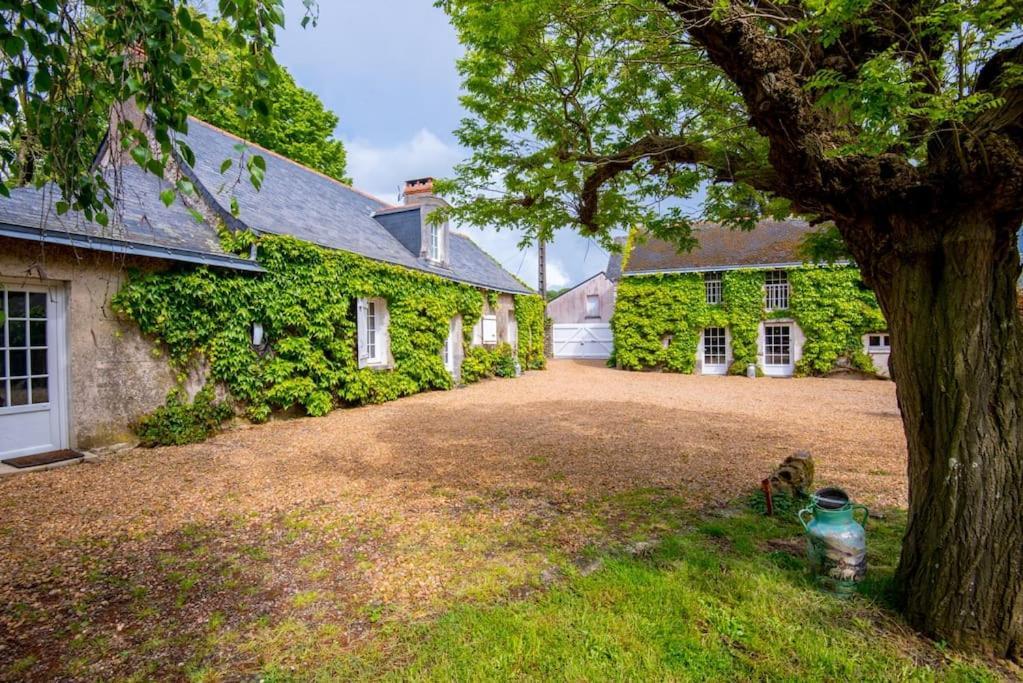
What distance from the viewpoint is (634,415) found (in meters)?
10.3

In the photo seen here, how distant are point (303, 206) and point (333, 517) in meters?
9.85

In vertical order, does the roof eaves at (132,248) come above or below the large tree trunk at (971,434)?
above

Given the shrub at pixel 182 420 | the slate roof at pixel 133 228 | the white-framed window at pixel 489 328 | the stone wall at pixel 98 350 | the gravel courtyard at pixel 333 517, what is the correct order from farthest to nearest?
the white-framed window at pixel 489 328
the shrub at pixel 182 420
the stone wall at pixel 98 350
the slate roof at pixel 133 228
the gravel courtyard at pixel 333 517

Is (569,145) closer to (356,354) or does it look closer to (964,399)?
(964,399)

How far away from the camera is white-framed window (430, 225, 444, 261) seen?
1548cm

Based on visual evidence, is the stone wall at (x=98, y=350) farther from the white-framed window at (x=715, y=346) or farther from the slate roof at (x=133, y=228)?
the white-framed window at (x=715, y=346)

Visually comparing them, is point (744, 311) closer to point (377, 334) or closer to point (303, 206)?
point (377, 334)

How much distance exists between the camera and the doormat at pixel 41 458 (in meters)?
6.36

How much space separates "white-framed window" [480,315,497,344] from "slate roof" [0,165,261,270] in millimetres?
8789

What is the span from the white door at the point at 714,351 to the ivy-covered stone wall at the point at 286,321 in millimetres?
11828

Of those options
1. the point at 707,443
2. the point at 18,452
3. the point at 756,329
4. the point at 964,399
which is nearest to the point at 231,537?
the point at 18,452

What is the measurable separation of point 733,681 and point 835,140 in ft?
9.67

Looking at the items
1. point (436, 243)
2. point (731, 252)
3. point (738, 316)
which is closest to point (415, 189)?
point (436, 243)

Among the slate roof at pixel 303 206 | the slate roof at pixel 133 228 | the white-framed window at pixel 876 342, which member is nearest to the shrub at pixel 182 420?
the slate roof at pixel 133 228
